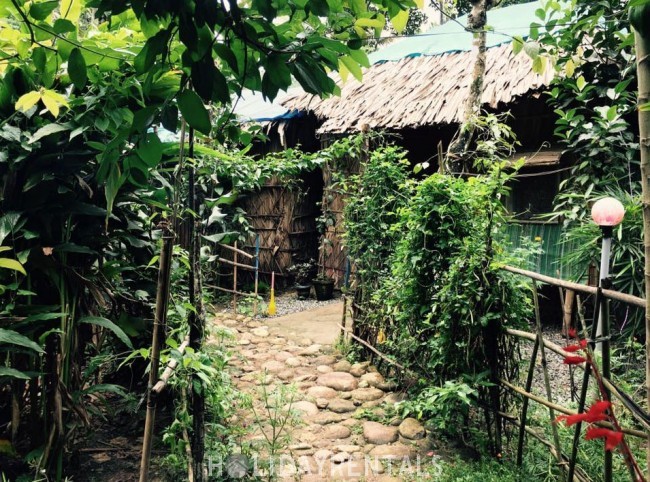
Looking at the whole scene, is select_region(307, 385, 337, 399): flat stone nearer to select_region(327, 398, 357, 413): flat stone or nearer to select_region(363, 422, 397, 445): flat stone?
select_region(327, 398, 357, 413): flat stone

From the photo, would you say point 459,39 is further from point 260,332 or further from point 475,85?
point 260,332

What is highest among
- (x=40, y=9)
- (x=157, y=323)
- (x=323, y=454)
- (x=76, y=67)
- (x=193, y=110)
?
Result: (x=40, y=9)

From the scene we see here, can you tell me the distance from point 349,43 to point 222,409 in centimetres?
214

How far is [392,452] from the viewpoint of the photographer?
102 inches

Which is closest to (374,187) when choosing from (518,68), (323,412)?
(323,412)

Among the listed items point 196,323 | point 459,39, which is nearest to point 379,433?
point 196,323

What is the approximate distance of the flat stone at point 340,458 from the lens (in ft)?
8.32

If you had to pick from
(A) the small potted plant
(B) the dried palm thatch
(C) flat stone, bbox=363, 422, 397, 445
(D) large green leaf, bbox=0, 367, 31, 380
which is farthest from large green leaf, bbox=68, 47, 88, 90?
(A) the small potted plant

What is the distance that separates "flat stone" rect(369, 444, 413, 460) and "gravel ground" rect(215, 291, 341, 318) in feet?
11.3

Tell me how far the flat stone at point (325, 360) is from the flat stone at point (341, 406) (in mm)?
771

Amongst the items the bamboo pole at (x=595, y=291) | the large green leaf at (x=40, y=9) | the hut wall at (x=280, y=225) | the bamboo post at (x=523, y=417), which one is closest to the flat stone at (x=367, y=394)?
the bamboo post at (x=523, y=417)

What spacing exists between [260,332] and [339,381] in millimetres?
1752

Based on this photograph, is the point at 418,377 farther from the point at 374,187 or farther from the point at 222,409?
the point at 374,187

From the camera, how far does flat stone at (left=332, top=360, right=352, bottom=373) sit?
3871 mm
